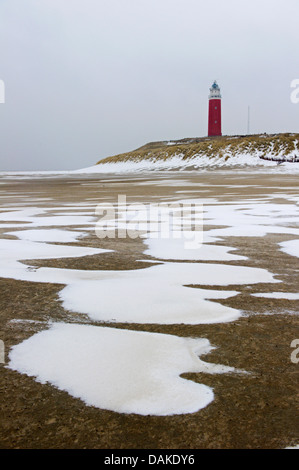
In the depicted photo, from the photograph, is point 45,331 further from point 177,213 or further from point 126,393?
point 177,213

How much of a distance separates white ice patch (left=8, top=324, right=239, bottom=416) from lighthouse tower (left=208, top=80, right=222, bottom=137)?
65624mm

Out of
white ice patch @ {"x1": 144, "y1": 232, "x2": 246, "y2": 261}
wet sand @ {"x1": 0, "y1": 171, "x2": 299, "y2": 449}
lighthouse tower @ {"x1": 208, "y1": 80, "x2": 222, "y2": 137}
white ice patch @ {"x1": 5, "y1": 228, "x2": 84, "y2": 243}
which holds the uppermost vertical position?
lighthouse tower @ {"x1": 208, "y1": 80, "x2": 222, "y2": 137}

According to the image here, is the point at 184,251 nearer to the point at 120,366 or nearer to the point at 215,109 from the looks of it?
Result: the point at 120,366

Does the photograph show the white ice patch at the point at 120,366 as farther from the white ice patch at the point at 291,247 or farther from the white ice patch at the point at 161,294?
the white ice patch at the point at 291,247

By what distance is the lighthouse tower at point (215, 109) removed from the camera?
65250 millimetres

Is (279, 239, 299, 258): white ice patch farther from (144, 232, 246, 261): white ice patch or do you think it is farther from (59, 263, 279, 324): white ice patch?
(59, 263, 279, 324): white ice patch

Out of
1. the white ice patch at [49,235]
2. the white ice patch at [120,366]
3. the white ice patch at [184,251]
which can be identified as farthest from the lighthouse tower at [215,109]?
the white ice patch at [120,366]

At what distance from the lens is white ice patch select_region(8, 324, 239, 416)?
1768 mm

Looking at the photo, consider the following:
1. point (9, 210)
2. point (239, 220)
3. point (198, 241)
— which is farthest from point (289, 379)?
point (9, 210)

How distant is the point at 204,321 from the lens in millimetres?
2650

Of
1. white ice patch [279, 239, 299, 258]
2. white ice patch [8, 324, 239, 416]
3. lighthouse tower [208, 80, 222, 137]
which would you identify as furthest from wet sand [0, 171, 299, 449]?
lighthouse tower [208, 80, 222, 137]

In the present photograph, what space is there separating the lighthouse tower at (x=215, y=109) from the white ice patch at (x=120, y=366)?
65624mm

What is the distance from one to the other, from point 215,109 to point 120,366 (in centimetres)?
6702

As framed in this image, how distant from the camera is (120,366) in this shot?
2.05 meters
